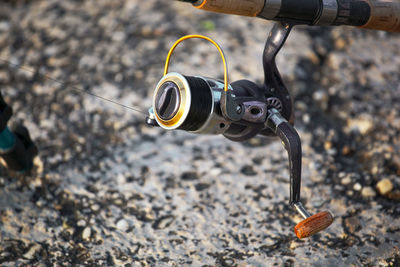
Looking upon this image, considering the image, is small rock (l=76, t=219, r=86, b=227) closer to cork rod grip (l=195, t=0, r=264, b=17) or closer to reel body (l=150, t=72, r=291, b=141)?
reel body (l=150, t=72, r=291, b=141)

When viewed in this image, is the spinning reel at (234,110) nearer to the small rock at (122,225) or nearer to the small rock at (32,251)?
the small rock at (122,225)

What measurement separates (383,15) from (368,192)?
2.50 feet

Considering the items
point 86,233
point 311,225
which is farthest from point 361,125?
point 86,233

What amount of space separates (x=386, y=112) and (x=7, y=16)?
2.52 metres

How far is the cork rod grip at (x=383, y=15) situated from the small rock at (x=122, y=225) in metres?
1.16

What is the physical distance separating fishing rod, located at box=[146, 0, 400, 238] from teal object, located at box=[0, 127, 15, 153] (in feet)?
2.25

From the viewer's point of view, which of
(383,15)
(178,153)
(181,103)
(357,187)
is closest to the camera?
(181,103)

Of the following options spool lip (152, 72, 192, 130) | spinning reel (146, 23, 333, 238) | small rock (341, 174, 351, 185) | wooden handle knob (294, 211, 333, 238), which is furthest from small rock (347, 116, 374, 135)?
spool lip (152, 72, 192, 130)

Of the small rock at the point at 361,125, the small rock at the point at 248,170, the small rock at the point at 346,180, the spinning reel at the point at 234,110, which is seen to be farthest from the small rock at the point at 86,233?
the small rock at the point at 361,125

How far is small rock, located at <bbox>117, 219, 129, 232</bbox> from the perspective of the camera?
1.69m

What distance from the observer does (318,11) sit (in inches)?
51.2

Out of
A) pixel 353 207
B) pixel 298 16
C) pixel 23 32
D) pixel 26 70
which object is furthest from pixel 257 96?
pixel 23 32

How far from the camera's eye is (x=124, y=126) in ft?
7.21

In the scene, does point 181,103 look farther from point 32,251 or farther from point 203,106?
point 32,251
